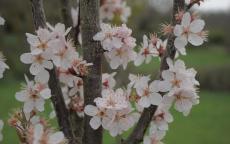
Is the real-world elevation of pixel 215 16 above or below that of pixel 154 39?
above

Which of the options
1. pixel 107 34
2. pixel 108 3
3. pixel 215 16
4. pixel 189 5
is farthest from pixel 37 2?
pixel 215 16

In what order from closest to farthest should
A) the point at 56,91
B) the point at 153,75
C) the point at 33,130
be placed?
1. the point at 33,130
2. the point at 56,91
3. the point at 153,75

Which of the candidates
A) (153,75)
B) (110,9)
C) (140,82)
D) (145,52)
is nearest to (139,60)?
(145,52)

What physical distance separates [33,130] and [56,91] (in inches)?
9.7

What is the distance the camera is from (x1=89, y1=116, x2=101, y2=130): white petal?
1.53m

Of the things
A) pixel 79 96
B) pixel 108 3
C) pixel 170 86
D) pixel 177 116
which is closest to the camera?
pixel 170 86

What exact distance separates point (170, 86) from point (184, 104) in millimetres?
98

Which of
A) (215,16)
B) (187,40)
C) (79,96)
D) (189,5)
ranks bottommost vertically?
(79,96)

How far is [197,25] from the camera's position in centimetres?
158

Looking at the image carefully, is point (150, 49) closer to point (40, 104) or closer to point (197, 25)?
point (197, 25)

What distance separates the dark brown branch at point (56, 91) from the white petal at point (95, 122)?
0.15 metres

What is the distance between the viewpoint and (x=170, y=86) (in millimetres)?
1475

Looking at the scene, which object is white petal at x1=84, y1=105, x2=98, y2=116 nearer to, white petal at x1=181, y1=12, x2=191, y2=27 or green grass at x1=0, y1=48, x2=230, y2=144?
white petal at x1=181, y1=12, x2=191, y2=27

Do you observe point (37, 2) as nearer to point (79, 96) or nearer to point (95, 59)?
point (95, 59)
